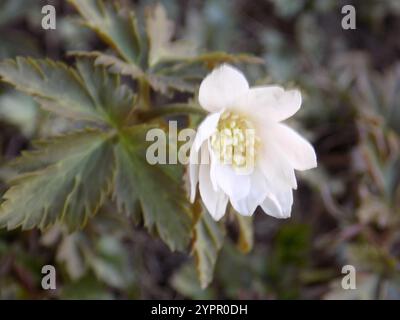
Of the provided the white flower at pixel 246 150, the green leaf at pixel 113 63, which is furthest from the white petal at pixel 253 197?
the green leaf at pixel 113 63

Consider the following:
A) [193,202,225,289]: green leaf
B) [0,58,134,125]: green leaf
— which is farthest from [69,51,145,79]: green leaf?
[193,202,225,289]: green leaf

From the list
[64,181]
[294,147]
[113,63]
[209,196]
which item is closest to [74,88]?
[113,63]

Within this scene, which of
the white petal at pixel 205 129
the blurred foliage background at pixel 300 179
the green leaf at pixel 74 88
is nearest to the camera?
the white petal at pixel 205 129

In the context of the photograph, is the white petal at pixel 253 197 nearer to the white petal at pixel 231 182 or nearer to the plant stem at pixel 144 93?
the white petal at pixel 231 182

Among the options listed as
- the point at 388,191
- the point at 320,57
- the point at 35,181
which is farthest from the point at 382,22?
the point at 35,181
